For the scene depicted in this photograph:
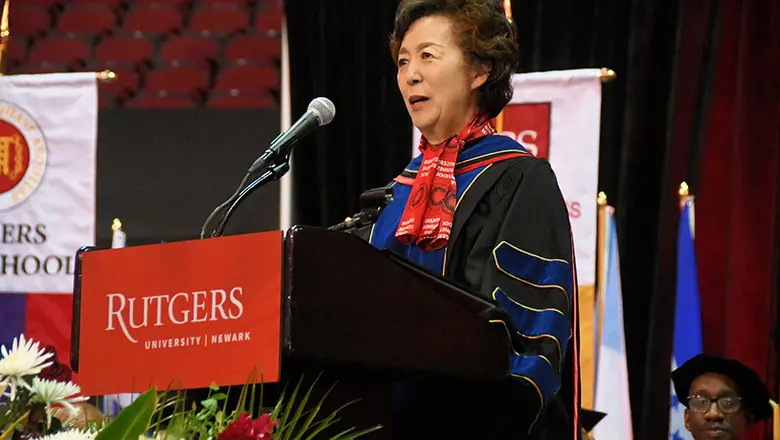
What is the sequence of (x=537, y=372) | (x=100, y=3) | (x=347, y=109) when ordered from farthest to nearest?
(x=100, y=3), (x=347, y=109), (x=537, y=372)

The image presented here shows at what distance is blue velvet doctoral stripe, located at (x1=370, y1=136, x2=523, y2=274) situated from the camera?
208 centimetres

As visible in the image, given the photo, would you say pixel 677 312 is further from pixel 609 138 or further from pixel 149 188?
pixel 149 188

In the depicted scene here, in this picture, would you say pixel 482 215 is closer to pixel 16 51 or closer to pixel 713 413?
pixel 713 413

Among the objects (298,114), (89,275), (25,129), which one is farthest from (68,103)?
(89,275)

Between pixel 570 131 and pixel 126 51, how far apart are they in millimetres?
3071

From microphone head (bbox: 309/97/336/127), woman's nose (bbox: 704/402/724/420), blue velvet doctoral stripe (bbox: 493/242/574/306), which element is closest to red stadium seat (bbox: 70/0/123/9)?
woman's nose (bbox: 704/402/724/420)

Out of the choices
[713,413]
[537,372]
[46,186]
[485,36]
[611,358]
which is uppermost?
[485,36]

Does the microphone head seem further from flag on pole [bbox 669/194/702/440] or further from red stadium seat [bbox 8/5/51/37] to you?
red stadium seat [bbox 8/5/51/37]

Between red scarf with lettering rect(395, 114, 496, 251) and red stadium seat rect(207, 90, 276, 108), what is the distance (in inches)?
158

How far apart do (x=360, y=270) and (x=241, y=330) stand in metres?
0.18

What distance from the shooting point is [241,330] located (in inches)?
57.4

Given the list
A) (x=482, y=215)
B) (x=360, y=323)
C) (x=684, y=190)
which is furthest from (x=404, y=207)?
(x=684, y=190)

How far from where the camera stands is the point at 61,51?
6.44 metres

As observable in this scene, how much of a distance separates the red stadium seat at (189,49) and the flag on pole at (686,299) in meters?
2.88
